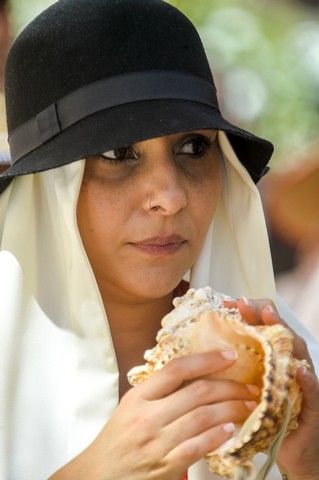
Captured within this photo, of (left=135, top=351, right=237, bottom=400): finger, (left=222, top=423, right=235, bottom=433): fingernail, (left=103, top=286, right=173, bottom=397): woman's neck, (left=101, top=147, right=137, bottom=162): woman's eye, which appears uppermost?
(left=101, top=147, right=137, bottom=162): woman's eye

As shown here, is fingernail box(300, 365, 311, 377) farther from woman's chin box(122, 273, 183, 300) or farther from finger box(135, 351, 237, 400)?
woman's chin box(122, 273, 183, 300)

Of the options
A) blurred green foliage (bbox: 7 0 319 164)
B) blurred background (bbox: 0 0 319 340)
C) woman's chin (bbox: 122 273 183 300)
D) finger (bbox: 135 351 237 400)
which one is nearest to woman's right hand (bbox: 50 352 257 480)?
finger (bbox: 135 351 237 400)

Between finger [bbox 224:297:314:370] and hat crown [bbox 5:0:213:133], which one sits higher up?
hat crown [bbox 5:0:213:133]

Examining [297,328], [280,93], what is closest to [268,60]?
[280,93]

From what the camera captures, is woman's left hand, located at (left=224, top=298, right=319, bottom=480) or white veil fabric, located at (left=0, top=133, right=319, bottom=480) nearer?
woman's left hand, located at (left=224, top=298, right=319, bottom=480)

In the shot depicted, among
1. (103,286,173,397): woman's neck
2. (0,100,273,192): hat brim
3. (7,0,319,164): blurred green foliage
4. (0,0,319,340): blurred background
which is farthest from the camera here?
(7,0,319,164): blurred green foliage

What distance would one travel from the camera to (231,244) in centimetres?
280

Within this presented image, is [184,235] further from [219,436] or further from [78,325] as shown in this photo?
[219,436]

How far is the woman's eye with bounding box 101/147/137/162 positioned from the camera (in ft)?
7.98

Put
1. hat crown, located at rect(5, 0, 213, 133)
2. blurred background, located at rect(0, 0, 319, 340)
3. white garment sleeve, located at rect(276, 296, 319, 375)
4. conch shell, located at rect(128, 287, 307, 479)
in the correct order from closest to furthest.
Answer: conch shell, located at rect(128, 287, 307, 479) < hat crown, located at rect(5, 0, 213, 133) < white garment sleeve, located at rect(276, 296, 319, 375) < blurred background, located at rect(0, 0, 319, 340)

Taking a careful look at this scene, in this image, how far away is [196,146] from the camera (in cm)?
257

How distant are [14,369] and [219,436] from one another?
0.58 metres

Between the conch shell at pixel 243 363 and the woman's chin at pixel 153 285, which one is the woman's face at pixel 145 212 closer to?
the woman's chin at pixel 153 285

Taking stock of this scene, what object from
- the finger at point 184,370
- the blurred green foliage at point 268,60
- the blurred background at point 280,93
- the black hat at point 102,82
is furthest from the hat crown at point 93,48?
the blurred green foliage at point 268,60
